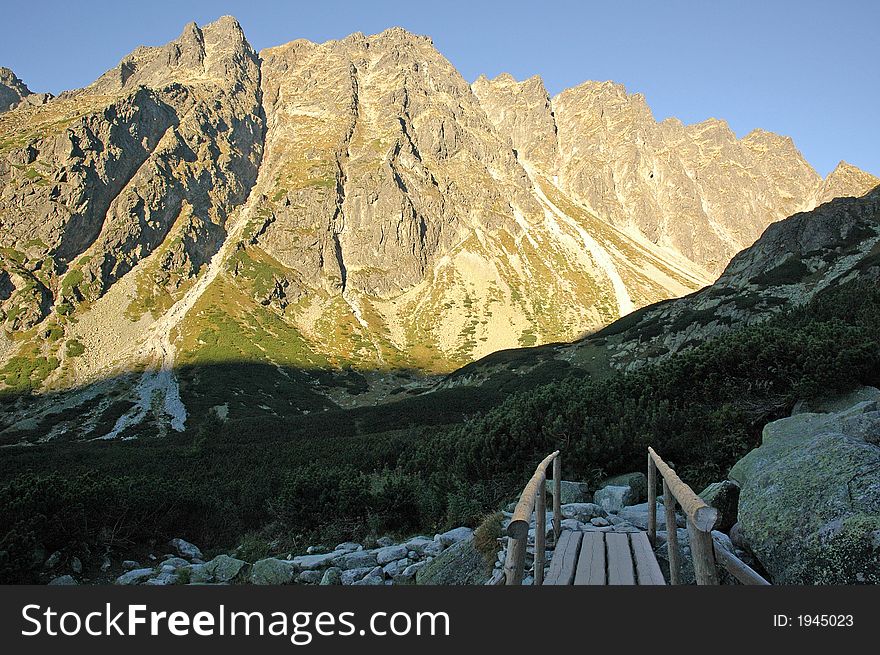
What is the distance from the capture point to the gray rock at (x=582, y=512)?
8812 millimetres

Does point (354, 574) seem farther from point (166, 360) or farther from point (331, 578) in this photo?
point (166, 360)

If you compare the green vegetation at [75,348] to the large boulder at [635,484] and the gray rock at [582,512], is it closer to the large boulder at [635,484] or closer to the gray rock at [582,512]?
the large boulder at [635,484]

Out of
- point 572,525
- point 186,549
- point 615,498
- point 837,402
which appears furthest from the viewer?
point 186,549

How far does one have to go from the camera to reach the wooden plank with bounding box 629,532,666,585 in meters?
5.58

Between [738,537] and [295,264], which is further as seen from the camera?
[295,264]

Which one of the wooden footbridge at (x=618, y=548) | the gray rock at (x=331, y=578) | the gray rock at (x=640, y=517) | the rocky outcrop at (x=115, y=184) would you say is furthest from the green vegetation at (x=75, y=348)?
the wooden footbridge at (x=618, y=548)

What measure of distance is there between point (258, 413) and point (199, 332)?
3979 centimetres

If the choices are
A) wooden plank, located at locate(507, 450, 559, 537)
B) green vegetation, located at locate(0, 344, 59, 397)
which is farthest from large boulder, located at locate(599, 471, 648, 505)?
green vegetation, located at locate(0, 344, 59, 397)

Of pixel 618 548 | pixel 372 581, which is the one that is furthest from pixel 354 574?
pixel 618 548

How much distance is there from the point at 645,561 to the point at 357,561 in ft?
17.0

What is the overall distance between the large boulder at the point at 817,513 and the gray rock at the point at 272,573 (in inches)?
278

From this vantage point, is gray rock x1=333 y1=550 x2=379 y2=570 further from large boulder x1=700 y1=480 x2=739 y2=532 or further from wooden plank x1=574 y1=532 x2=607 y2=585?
large boulder x1=700 y1=480 x2=739 y2=532

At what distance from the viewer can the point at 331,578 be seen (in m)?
8.51

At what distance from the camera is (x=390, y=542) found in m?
11.4
